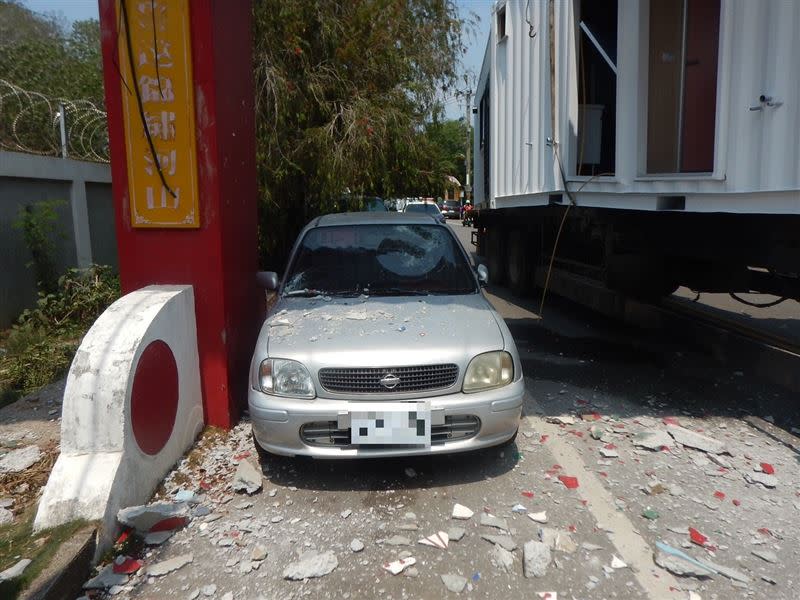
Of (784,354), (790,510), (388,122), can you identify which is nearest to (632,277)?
(784,354)

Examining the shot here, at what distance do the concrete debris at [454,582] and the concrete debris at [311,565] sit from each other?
505 mm

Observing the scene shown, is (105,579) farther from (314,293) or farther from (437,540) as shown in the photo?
(314,293)

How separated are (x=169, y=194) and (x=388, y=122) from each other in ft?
17.6

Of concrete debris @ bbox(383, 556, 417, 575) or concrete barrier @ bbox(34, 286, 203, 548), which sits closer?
concrete debris @ bbox(383, 556, 417, 575)

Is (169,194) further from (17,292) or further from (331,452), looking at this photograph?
(17,292)

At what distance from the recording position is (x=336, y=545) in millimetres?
3135

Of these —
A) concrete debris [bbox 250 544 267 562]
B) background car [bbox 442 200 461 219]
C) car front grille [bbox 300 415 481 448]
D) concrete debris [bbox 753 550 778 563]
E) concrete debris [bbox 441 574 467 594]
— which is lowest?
concrete debris [bbox 753 550 778 563]

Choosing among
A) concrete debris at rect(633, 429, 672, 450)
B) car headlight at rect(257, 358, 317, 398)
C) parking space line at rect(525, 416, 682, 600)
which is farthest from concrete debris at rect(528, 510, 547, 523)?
car headlight at rect(257, 358, 317, 398)

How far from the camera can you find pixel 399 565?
2955 mm

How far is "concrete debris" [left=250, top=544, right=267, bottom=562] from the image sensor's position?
3.04m

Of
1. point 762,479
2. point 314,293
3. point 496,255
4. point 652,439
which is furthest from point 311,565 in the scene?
point 496,255

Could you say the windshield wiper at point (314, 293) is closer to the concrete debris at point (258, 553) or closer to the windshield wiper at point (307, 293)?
the windshield wiper at point (307, 293)

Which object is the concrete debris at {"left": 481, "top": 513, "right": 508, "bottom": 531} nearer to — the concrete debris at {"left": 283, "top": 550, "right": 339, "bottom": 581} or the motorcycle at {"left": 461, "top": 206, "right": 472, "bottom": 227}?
the concrete debris at {"left": 283, "top": 550, "right": 339, "bottom": 581}

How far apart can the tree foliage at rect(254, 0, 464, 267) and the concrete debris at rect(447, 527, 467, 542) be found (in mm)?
6368
